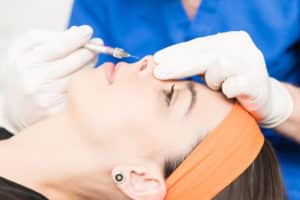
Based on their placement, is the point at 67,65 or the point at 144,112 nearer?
the point at 144,112

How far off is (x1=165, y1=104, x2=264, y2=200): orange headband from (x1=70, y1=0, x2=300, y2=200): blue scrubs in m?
0.34

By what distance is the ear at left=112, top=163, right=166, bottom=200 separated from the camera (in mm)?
1201

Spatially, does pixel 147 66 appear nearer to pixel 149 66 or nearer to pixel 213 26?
pixel 149 66

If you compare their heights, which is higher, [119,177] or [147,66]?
[147,66]

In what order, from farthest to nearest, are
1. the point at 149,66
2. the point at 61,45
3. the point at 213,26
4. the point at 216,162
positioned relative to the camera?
the point at 213,26, the point at 61,45, the point at 149,66, the point at 216,162

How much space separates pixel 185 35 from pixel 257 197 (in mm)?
548

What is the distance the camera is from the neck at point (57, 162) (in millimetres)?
1238

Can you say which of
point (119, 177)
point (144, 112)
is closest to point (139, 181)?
point (119, 177)

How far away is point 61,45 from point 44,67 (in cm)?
7

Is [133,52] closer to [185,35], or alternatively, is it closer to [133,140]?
[185,35]

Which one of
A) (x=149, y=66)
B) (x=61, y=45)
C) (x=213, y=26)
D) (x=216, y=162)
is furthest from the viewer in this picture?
(x=213, y=26)

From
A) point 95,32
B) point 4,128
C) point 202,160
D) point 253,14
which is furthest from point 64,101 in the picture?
point 253,14

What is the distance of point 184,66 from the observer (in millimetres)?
1266

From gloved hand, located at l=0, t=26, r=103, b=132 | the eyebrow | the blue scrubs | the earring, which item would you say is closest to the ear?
the earring
